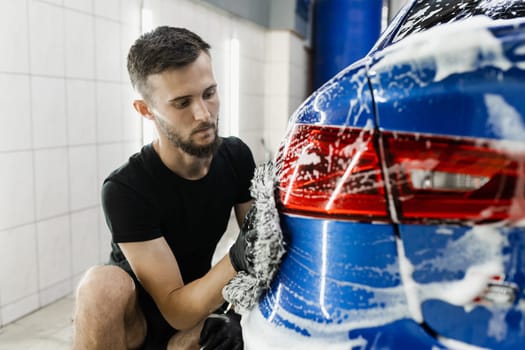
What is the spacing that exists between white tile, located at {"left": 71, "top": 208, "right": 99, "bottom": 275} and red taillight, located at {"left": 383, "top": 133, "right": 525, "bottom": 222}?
2.49 metres

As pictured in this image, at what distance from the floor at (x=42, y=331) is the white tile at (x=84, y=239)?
308mm

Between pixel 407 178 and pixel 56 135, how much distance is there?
7.85ft

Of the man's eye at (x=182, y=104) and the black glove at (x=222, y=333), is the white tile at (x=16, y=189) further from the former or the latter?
the black glove at (x=222, y=333)

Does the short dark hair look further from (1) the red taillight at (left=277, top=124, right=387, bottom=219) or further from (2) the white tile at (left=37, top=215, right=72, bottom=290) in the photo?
(2) the white tile at (left=37, top=215, right=72, bottom=290)

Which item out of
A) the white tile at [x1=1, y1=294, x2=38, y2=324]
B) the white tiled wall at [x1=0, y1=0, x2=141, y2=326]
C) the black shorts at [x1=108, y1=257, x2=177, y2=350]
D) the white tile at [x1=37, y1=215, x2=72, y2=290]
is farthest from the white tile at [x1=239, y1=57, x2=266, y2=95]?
the black shorts at [x1=108, y1=257, x2=177, y2=350]

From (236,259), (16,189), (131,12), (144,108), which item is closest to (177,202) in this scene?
(144,108)

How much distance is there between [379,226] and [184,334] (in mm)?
1126

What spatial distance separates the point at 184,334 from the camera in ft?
5.03

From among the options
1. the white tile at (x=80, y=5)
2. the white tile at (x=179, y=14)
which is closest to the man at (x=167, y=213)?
the white tile at (x=80, y=5)

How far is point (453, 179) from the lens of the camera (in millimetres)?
570

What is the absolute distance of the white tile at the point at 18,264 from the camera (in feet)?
7.51

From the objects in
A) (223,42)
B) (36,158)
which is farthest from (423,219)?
(223,42)

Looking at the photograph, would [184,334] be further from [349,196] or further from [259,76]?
[259,76]

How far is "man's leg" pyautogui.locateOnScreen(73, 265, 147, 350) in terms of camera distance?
1.41m
